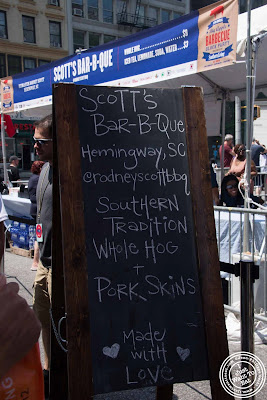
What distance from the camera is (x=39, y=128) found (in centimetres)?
323

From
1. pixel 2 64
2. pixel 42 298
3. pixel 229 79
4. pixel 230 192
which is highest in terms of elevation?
pixel 2 64

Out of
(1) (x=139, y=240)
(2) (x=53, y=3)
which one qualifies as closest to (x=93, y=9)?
(2) (x=53, y=3)

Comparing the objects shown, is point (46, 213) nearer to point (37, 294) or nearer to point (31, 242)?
point (37, 294)

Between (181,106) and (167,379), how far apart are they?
1574 millimetres

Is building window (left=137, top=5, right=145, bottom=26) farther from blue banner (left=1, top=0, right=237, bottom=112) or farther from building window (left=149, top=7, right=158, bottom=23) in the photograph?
blue banner (left=1, top=0, right=237, bottom=112)

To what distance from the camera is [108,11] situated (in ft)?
126

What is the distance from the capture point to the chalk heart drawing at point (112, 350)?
93.5 inches

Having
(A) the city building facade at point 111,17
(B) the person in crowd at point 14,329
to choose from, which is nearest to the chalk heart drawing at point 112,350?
(B) the person in crowd at point 14,329

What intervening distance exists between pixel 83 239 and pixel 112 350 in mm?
617

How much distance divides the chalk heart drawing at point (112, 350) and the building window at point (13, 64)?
34.7 m

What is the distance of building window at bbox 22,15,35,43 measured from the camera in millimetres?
34219

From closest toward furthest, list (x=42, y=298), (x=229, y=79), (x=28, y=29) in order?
(x=42, y=298) → (x=229, y=79) → (x=28, y=29)

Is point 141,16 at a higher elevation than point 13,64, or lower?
higher

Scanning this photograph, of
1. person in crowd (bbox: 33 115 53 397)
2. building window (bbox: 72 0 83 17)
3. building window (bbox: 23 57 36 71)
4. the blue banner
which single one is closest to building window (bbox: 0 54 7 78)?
building window (bbox: 23 57 36 71)
